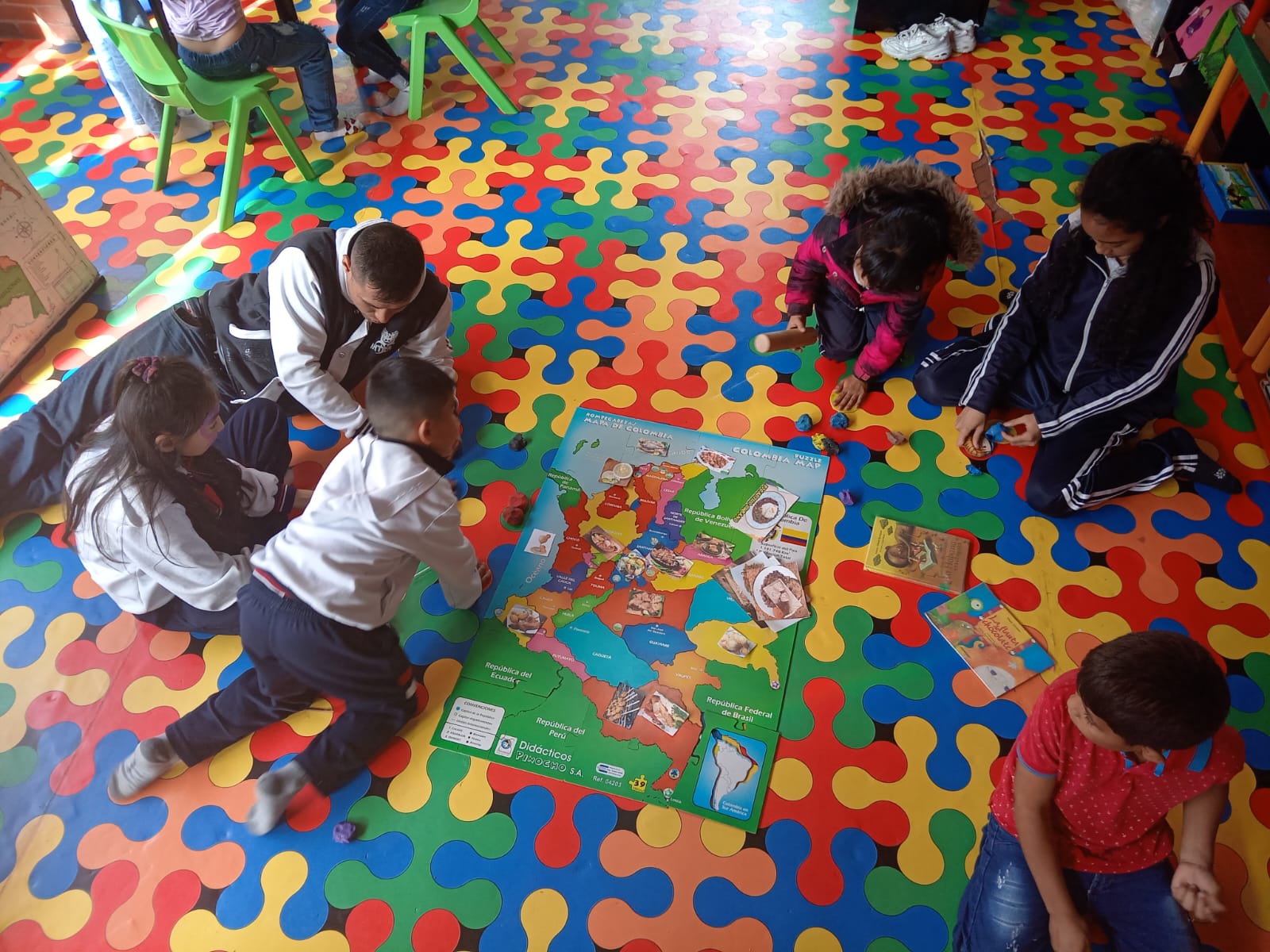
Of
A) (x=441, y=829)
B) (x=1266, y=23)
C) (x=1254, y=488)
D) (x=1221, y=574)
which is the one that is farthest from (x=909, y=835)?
(x=1266, y=23)

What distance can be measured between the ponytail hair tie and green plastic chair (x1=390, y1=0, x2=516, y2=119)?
176 centimetres

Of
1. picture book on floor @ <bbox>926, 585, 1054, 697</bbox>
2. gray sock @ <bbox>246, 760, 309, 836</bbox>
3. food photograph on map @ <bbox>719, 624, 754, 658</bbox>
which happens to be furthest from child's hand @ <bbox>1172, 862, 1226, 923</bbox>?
gray sock @ <bbox>246, 760, 309, 836</bbox>

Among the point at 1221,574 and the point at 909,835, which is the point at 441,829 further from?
the point at 1221,574

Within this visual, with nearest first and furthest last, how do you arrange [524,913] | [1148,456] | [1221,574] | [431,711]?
[524,913] → [431,711] → [1221,574] → [1148,456]

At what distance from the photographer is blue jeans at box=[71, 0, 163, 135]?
2254mm

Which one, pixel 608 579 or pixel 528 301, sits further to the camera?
pixel 528 301

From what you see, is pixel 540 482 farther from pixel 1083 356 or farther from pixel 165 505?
pixel 1083 356

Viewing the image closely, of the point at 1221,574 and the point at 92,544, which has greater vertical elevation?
the point at 92,544

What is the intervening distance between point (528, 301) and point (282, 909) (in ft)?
5.05

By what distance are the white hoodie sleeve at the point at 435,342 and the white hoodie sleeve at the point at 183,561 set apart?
0.63m

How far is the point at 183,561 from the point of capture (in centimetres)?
143

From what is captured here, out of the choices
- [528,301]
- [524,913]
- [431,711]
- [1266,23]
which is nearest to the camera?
[524,913]

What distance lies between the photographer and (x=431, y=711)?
1.50 m

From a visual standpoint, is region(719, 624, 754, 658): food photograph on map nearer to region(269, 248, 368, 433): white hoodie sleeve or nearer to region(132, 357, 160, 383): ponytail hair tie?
region(269, 248, 368, 433): white hoodie sleeve
